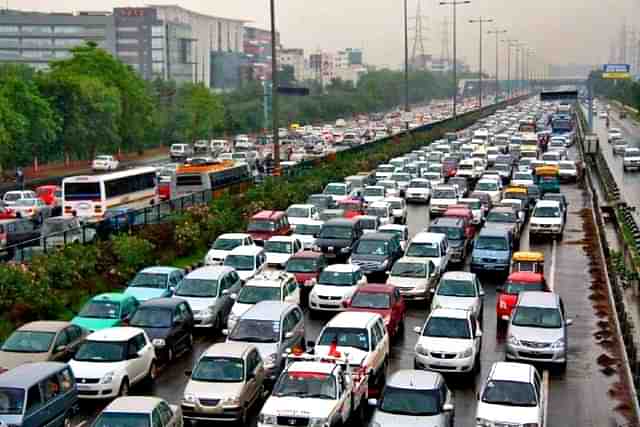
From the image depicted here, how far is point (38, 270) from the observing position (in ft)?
85.3

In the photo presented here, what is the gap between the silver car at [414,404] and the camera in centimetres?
1516

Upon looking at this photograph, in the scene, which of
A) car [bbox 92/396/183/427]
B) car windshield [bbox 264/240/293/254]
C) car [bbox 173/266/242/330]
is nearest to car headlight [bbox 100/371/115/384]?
car [bbox 92/396/183/427]

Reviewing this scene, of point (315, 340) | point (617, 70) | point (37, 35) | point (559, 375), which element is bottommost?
point (559, 375)

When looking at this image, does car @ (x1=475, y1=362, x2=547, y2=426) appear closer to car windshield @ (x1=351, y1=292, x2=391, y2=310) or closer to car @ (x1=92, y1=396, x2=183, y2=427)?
car @ (x1=92, y1=396, x2=183, y2=427)

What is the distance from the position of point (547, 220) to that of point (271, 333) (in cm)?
2095

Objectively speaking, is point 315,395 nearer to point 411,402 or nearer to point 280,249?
point 411,402

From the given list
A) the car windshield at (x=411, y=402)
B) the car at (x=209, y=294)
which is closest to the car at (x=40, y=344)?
the car at (x=209, y=294)

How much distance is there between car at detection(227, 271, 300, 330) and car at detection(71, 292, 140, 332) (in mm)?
2322

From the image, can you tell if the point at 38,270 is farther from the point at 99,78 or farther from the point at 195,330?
the point at 99,78

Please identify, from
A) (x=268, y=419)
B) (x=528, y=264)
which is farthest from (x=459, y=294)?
(x=268, y=419)

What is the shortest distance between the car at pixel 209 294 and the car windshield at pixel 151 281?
874mm

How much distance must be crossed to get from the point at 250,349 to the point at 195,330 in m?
6.34

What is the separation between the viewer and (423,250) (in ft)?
97.8

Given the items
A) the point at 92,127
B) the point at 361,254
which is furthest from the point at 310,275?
the point at 92,127
